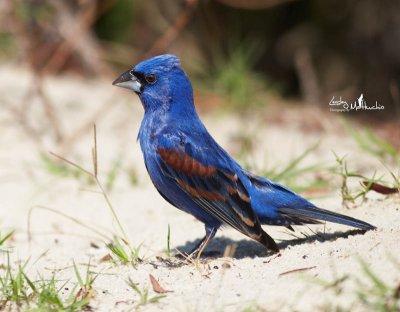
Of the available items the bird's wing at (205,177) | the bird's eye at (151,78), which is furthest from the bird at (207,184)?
the bird's eye at (151,78)

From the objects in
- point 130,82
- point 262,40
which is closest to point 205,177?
point 130,82

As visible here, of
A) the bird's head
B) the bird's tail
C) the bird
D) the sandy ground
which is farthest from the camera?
the bird's head

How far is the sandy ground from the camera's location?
109 inches

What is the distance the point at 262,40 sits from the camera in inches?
388

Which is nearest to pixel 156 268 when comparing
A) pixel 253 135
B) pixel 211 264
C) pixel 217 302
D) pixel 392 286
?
pixel 211 264

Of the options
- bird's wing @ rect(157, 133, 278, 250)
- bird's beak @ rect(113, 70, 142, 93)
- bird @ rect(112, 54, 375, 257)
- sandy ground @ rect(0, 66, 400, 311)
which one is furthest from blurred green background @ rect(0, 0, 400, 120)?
bird's wing @ rect(157, 133, 278, 250)

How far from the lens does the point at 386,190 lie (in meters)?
3.85

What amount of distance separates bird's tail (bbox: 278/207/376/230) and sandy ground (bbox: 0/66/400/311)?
61 millimetres

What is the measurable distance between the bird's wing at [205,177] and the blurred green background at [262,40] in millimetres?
4482

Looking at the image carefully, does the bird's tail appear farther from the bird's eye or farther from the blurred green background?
the blurred green background

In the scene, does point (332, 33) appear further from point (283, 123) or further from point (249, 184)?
point (249, 184)

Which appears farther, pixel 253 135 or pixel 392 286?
pixel 253 135

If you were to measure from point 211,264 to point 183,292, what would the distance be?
13.4 inches

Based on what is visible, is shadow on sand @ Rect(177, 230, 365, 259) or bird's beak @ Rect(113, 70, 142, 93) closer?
shadow on sand @ Rect(177, 230, 365, 259)
